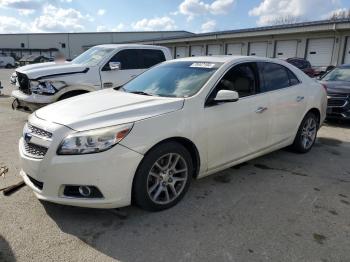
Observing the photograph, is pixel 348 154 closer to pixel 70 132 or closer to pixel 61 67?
pixel 70 132

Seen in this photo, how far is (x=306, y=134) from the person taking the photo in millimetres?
5734

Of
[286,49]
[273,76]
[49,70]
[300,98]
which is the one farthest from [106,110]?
[286,49]

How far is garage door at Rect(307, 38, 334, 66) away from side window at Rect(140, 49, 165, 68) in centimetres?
1912

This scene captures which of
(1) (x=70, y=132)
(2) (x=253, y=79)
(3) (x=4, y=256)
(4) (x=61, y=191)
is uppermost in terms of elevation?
(2) (x=253, y=79)

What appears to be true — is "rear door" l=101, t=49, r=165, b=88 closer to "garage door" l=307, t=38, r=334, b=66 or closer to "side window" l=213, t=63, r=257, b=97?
"side window" l=213, t=63, r=257, b=97

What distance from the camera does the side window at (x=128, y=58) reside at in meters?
8.02

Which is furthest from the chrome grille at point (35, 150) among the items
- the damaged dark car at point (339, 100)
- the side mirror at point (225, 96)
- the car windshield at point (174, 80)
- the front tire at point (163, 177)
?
the damaged dark car at point (339, 100)

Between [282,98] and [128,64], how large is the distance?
4.43 meters

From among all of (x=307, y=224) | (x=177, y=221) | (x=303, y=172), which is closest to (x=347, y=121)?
(x=303, y=172)

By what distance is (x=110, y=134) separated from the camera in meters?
3.09

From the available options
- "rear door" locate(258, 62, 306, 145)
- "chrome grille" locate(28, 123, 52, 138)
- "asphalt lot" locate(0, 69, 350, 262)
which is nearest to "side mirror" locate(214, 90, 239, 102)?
"rear door" locate(258, 62, 306, 145)

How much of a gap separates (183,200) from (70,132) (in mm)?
1516

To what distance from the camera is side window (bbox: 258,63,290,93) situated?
15.5 ft

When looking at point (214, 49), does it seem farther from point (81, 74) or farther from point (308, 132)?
point (308, 132)
